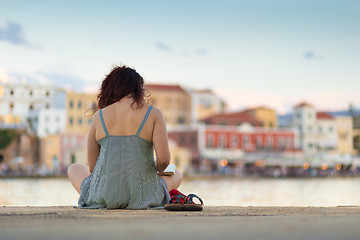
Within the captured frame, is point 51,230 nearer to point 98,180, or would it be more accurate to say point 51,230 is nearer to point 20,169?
point 98,180

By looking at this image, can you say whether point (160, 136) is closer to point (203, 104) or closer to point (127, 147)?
point (127, 147)

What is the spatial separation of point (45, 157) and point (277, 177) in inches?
901

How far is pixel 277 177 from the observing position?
62156 mm

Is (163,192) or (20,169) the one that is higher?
(163,192)

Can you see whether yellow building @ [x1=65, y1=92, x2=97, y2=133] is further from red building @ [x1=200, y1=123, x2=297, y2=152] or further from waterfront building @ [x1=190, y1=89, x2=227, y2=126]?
red building @ [x1=200, y1=123, x2=297, y2=152]

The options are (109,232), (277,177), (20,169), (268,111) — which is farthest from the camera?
(268,111)

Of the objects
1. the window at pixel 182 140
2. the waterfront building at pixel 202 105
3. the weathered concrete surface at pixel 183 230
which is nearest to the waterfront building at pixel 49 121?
the window at pixel 182 140

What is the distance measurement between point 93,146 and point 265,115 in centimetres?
6776

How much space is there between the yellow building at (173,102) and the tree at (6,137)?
640 inches

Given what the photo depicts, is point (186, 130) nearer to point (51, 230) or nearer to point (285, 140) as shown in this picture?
point (285, 140)

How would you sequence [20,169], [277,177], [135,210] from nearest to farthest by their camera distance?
[135,210] < [20,169] < [277,177]

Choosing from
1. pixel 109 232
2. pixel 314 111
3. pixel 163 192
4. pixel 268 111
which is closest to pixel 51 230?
pixel 109 232

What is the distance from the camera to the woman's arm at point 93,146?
4.62 meters

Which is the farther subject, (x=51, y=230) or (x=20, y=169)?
(x=20, y=169)
